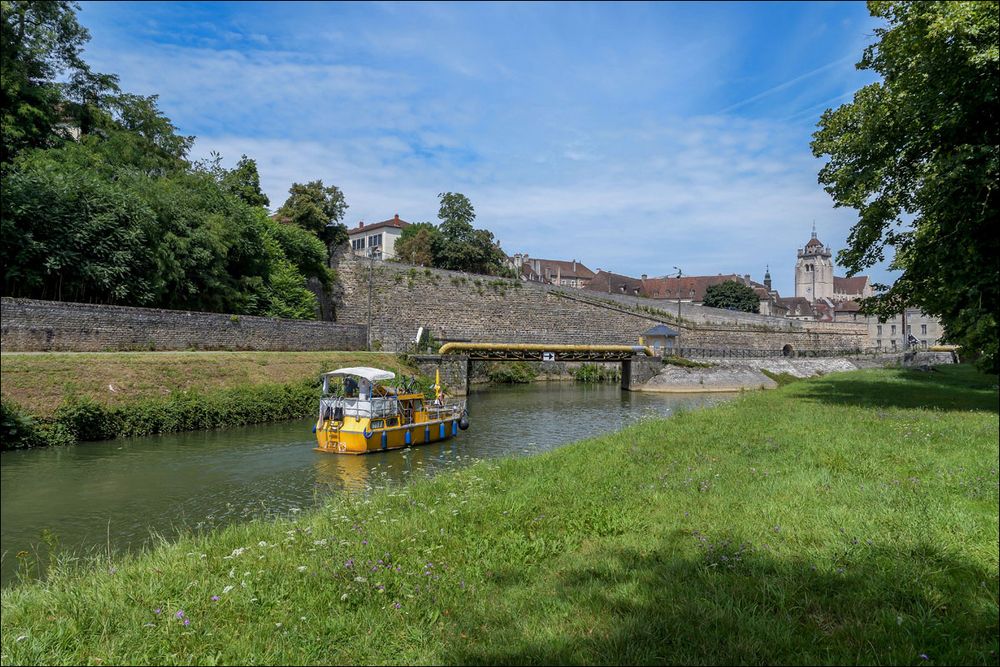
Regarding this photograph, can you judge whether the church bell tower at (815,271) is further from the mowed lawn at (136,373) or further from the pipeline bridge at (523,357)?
the mowed lawn at (136,373)

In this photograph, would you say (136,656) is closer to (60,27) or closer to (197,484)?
(197,484)

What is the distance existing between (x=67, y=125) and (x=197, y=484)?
30.0 metres

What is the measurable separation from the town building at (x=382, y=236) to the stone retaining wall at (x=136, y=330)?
4945 centimetres

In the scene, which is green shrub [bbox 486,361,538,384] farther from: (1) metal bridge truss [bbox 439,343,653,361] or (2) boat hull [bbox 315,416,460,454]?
(2) boat hull [bbox 315,416,460,454]

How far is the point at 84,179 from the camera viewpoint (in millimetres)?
24250

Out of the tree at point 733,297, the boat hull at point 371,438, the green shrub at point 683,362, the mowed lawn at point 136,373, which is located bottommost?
the boat hull at point 371,438

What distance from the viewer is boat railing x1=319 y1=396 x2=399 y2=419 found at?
741 inches

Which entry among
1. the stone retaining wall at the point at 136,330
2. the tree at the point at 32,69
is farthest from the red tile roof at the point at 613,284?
the tree at the point at 32,69

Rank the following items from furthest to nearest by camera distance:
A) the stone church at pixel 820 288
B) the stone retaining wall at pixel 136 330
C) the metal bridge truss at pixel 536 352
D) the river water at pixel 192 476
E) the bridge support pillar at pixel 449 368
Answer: the stone church at pixel 820 288, the metal bridge truss at pixel 536 352, the bridge support pillar at pixel 449 368, the stone retaining wall at pixel 136 330, the river water at pixel 192 476

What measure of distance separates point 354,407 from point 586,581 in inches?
572

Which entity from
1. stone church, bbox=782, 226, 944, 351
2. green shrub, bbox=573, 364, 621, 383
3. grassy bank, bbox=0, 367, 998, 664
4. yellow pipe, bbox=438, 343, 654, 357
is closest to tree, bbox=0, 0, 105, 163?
yellow pipe, bbox=438, 343, 654, 357

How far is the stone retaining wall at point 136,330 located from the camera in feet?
63.8

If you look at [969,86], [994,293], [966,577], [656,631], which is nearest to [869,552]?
[966,577]

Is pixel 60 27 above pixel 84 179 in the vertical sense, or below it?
above
